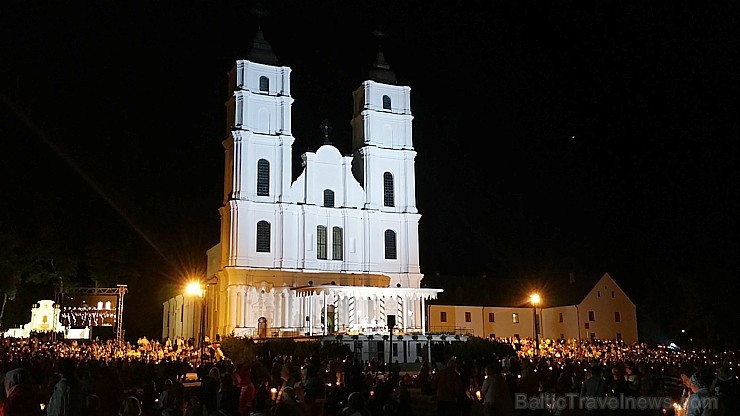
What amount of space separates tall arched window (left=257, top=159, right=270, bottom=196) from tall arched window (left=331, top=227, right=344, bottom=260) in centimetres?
495

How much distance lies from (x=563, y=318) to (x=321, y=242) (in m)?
19.7

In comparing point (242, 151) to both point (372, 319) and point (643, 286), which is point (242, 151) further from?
point (643, 286)

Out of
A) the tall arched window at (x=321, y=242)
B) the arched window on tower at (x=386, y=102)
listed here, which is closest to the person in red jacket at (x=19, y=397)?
the tall arched window at (x=321, y=242)

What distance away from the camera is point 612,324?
178 ft

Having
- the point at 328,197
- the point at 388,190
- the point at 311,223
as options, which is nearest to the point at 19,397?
the point at 311,223

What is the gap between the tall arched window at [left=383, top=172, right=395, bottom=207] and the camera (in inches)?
1935

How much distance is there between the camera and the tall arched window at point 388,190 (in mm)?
Answer: 49156

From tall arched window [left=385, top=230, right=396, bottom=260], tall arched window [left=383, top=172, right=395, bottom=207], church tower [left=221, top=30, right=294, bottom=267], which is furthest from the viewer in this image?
tall arched window [left=383, top=172, right=395, bottom=207]

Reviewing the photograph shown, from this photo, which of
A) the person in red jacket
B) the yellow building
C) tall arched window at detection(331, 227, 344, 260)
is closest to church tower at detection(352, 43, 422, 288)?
tall arched window at detection(331, 227, 344, 260)

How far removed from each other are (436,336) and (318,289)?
8366 mm

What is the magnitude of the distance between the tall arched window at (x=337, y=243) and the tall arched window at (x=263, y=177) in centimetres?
495

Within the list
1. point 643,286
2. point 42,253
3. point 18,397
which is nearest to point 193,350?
point 42,253

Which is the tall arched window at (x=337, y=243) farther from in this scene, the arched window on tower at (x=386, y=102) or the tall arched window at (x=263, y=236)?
the arched window on tower at (x=386, y=102)

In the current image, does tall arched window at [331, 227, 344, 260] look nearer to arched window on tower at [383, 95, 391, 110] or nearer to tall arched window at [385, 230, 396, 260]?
tall arched window at [385, 230, 396, 260]
